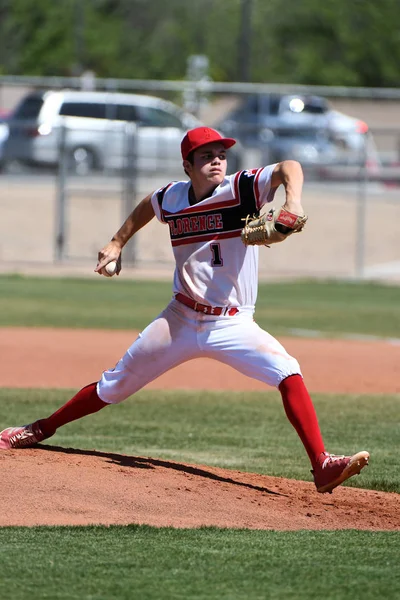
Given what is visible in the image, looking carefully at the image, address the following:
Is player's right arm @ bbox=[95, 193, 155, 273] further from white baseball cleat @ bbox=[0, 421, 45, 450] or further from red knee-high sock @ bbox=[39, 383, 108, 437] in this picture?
white baseball cleat @ bbox=[0, 421, 45, 450]

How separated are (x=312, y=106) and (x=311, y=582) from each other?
85.6 ft

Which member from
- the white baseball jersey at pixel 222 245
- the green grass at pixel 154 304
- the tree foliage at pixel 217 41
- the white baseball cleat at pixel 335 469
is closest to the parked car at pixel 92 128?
the green grass at pixel 154 304

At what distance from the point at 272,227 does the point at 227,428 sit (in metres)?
3.26

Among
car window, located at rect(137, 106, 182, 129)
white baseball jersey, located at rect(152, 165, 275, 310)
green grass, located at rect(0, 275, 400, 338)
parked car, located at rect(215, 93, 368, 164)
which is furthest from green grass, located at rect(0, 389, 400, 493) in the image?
car window, located at rect(137, 106, 182, 129)

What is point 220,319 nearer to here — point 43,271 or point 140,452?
point 140,452

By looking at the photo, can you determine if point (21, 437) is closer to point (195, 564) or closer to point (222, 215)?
point (222, 215)

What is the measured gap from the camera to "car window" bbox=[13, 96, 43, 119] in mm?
24688

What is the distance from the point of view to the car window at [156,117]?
24531mm

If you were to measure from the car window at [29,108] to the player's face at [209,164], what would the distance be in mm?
19540

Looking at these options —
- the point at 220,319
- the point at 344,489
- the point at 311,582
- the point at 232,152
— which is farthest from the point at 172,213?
the point at 232,152

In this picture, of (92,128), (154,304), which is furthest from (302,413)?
(92,128)

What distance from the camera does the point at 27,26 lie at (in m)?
44.6

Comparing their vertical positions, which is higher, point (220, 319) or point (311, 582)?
point (220, 319)

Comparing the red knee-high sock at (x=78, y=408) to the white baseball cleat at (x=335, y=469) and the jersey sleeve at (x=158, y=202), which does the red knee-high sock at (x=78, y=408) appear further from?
the white baseball cleat at (x=335, y=469)
